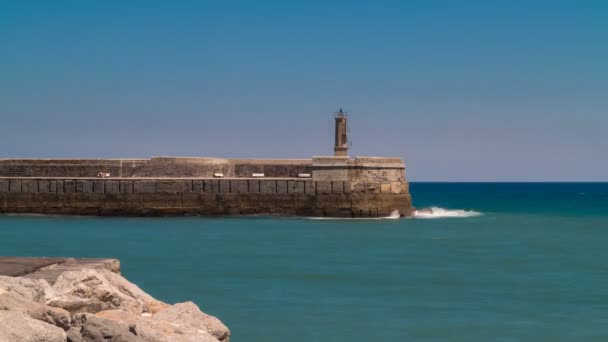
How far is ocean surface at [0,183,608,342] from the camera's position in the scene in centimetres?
1048

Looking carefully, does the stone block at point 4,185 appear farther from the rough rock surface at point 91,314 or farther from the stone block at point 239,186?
the rough rock surface at point 91,314

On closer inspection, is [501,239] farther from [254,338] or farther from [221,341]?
[221,341]

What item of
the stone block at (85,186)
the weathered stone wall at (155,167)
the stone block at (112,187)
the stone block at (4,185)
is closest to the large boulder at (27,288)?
the stone block at (112,187)

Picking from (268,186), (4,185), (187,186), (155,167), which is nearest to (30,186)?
(4,185)

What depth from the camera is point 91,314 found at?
6.48m

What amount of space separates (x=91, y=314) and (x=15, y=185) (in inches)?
1074

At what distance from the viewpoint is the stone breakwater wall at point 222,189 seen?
30.8m

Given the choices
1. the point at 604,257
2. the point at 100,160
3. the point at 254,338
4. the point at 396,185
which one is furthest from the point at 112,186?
the point at 254,338

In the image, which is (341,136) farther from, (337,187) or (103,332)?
(103,332)

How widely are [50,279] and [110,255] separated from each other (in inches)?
412

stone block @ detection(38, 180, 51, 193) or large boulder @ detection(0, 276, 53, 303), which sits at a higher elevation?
stone block @ detection(38, 180, 51, 193)

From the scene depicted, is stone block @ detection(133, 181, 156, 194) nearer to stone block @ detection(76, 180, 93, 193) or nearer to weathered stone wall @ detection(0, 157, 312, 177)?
weathered stone wall @ detection(0, 157, 312, 177)

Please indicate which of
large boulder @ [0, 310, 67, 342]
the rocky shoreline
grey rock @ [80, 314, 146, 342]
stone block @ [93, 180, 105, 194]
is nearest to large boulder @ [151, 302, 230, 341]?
the rocky shoreline

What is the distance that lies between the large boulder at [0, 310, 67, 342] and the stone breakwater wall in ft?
81.7
